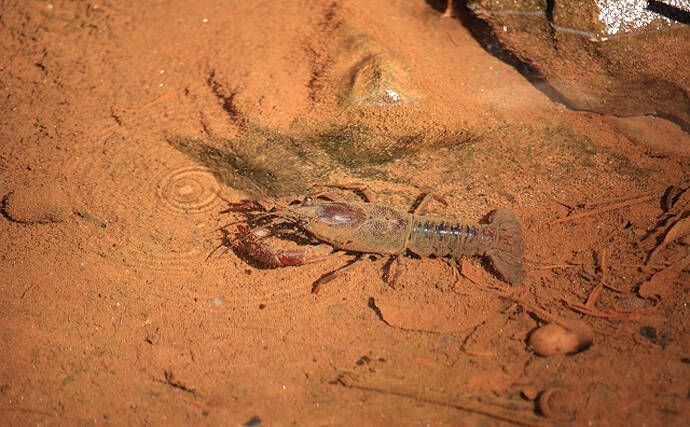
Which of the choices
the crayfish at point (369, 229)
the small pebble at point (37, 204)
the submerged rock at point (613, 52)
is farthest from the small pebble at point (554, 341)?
the small pebble at point (37, 204)

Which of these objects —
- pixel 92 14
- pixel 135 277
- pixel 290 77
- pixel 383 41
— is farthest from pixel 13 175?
pixel 383 41

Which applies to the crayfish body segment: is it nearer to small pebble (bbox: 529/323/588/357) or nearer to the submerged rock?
small pebble (bbox: 529/323/588/357)

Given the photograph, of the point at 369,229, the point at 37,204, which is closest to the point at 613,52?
the point at 369,229

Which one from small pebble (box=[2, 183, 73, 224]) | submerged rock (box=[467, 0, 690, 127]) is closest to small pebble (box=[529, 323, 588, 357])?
submerged rock (box=[467, 0, 690, 127])

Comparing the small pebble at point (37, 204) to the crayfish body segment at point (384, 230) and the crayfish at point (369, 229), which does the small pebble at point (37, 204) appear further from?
the crayfish body segment at point (384, 230)

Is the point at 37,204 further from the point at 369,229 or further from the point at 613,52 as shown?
the point at 613,52

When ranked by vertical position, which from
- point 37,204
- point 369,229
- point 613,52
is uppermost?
point 613,52

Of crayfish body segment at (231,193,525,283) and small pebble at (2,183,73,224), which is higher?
crayfish body segment at (231,193,525,283)
